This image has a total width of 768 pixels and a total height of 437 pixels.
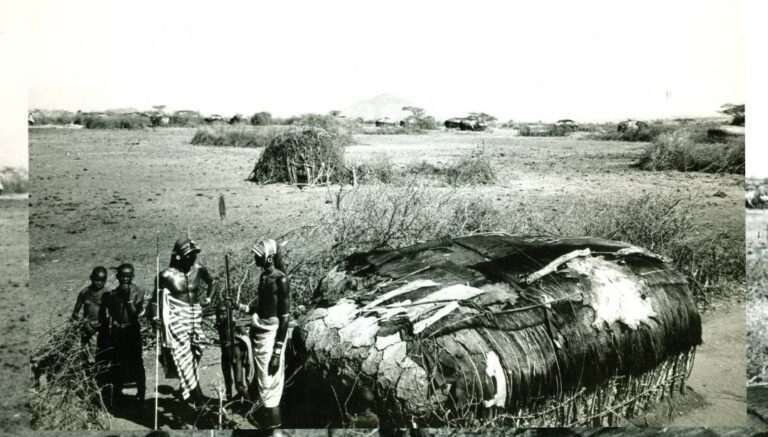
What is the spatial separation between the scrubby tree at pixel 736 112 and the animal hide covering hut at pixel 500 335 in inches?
64.3

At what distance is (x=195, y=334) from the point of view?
21.9ft

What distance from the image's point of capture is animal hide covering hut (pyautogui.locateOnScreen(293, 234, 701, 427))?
5.80 meters

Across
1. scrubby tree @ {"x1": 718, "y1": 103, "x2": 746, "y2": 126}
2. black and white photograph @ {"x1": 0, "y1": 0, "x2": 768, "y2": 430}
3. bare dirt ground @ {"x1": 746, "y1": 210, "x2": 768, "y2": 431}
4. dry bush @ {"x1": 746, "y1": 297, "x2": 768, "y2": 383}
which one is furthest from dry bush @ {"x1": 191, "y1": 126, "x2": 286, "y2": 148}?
dry bush @ {"x1": 746, "y1": 297, "x2": 768, "y2": 383}

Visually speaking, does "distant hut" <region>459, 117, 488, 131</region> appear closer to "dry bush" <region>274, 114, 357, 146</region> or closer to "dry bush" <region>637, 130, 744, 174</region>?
"dry bush" <region>274, 114, 357, 146</region>

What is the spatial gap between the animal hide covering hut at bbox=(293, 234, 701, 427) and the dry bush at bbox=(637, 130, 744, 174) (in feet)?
4.53

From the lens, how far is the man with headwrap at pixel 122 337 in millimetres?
6738

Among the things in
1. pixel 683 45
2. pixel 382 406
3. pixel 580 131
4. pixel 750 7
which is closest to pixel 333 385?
pixel 382 406

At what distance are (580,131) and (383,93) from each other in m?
2.27

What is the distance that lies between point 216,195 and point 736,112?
539 centimetres

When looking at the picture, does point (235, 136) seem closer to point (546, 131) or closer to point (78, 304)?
point (78, 304)

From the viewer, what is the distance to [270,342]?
6.53 meters

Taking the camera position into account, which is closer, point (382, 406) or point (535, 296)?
point (382, 406)

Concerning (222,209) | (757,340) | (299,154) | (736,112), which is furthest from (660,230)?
(222,209)

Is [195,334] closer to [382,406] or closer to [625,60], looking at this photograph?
[382,406]
